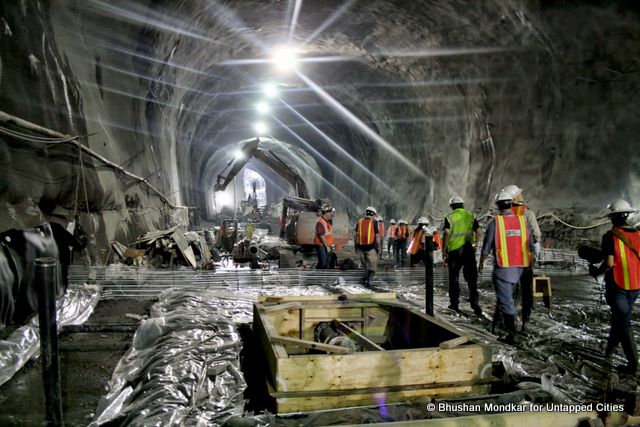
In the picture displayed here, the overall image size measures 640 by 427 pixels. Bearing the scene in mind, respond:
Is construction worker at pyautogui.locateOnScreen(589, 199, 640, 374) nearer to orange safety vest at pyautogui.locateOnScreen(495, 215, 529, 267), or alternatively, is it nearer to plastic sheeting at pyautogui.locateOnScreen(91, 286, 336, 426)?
orange safety vest at pyautogui.locateOnScreen(495, 215, 529, 267)

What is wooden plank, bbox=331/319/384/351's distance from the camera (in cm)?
373

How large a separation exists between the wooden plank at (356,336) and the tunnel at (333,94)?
0.94 meters

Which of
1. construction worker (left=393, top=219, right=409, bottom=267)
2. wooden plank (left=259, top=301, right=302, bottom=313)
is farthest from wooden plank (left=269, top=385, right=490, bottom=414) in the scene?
construction worker (left=393, top=219, right=409, bottom=267)

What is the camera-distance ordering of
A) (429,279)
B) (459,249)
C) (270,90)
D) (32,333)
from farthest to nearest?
1. (270,90)
2. (459,249)
3. (429,279)
4. (32,333)


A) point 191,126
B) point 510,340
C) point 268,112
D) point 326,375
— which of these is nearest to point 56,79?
point 326,375

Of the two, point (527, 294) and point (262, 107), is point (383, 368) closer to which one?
point (527, 294)

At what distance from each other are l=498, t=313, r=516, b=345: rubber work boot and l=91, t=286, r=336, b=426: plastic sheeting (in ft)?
9.39

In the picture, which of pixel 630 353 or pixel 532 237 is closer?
pixel 630 353

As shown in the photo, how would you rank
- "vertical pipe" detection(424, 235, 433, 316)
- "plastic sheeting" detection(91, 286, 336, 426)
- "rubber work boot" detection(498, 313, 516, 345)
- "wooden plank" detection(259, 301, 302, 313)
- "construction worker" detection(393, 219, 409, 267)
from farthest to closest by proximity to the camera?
"construction worker" detection(393, 219, 409, 267), "vertical pipe" detection(424, 235, 433, 316), "rubber work boot" detection(498, 313, 516, 345), "wooden plank" detection(259, 301, 302, 313), "plastic sheeting" detection(91, 286, 336, 426)

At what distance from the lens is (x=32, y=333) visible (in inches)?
154

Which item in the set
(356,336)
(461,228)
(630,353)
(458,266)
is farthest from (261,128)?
(630,353)

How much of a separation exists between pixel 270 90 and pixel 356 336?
17689 millimetres

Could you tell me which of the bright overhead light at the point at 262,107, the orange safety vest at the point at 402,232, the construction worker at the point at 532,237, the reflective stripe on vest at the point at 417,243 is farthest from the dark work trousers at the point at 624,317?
the bright overhead light at the point at 262,107

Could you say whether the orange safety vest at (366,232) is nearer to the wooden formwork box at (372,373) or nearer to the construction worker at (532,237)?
the construction worker at (532,237)
